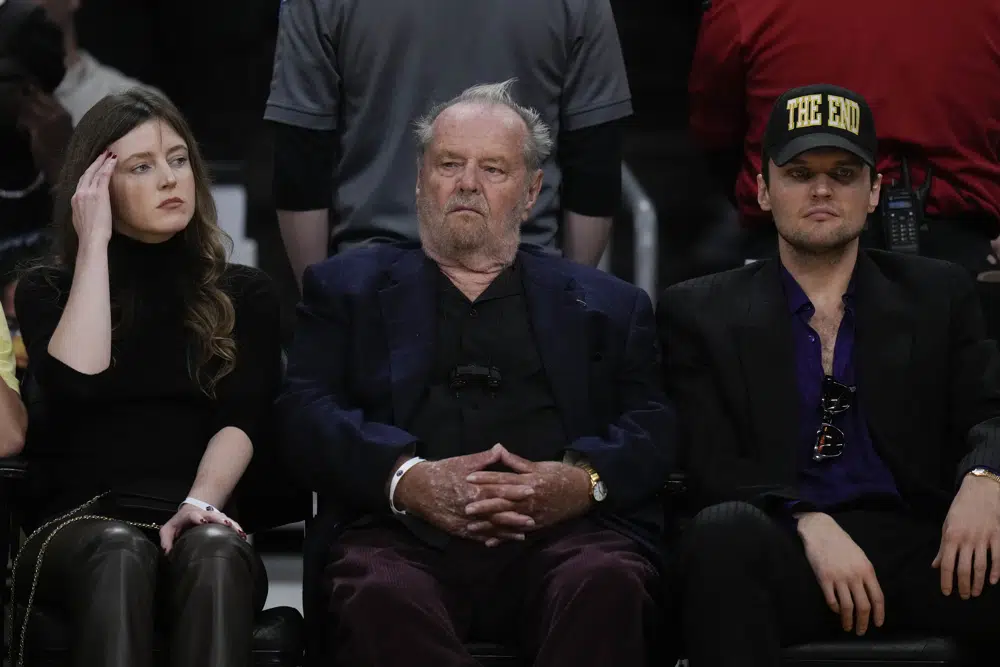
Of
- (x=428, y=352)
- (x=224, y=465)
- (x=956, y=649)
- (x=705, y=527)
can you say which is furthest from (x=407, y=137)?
(x=956, y=649)

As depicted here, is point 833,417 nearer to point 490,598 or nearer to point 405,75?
point 490,598

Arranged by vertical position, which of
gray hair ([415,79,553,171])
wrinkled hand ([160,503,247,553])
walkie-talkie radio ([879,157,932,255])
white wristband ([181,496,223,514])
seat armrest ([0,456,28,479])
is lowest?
wrinkled hand ([160,503,247,553])

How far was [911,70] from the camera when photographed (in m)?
4.04

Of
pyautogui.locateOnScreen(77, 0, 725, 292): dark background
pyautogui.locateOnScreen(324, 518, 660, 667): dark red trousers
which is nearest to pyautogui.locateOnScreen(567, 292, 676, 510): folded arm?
pyautogui.locateOnScreen(324, 518, 660, 667): dark red trousers

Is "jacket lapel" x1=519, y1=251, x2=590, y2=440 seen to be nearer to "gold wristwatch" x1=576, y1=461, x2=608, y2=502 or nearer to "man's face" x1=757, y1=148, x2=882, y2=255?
"gold wristwatch" x1=576, y1=461, x2=608, y2=502

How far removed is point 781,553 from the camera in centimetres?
325

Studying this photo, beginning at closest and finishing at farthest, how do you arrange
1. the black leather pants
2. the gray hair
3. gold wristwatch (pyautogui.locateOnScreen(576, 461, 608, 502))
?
the black leather pants → gold wristwatch (pyautogui.locateOnScreen(576, 461, 608, 502)) → the gray hair

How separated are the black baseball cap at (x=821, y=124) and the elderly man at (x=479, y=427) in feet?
1.52

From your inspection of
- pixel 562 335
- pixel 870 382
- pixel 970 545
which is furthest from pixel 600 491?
pixel 970 545

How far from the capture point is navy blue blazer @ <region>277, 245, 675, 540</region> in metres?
3.43

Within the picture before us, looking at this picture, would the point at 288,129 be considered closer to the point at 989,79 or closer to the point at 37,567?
the point at 37,567

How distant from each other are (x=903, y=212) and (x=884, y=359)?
579mm

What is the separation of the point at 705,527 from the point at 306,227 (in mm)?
1366

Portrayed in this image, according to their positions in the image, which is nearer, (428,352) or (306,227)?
(428,352)
